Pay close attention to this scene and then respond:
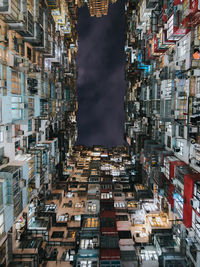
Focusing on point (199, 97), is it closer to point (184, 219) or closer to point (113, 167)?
point (184, 219)

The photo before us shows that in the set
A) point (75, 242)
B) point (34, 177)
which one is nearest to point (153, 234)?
point (75, 242)

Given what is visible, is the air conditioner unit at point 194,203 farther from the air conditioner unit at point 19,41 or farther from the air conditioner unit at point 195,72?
the air conditioner unit at point 19,41

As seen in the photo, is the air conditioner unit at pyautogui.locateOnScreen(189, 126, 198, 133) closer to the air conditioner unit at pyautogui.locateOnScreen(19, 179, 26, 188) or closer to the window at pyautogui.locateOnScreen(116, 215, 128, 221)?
the window at pyautogui.locateOnScreen(116, 215, 128, 221)

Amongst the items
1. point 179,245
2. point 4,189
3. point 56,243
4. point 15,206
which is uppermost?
point 4,189

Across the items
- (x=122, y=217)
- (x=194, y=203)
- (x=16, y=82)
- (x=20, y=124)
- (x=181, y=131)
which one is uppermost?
(x=16, y=82)

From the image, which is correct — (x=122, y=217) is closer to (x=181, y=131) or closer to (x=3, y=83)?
(x=181, y=131)

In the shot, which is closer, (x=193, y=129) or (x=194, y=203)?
(x=194, y=203)

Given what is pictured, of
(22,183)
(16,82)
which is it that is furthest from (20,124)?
(22,183)

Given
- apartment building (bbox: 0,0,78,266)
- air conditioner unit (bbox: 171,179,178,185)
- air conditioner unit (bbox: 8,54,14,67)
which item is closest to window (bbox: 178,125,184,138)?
air conditioner unit (bbox: 171,179,178,185)

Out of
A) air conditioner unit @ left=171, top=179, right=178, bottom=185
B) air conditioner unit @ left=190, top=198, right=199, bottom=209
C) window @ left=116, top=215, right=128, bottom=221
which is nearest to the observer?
air conditioner unit @ left=190, top=198, right=199, bottom=209

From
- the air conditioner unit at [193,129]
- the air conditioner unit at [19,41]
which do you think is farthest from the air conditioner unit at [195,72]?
the air conditioner unit at [19,41]

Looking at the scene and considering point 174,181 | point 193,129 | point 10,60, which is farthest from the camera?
point 174,181
